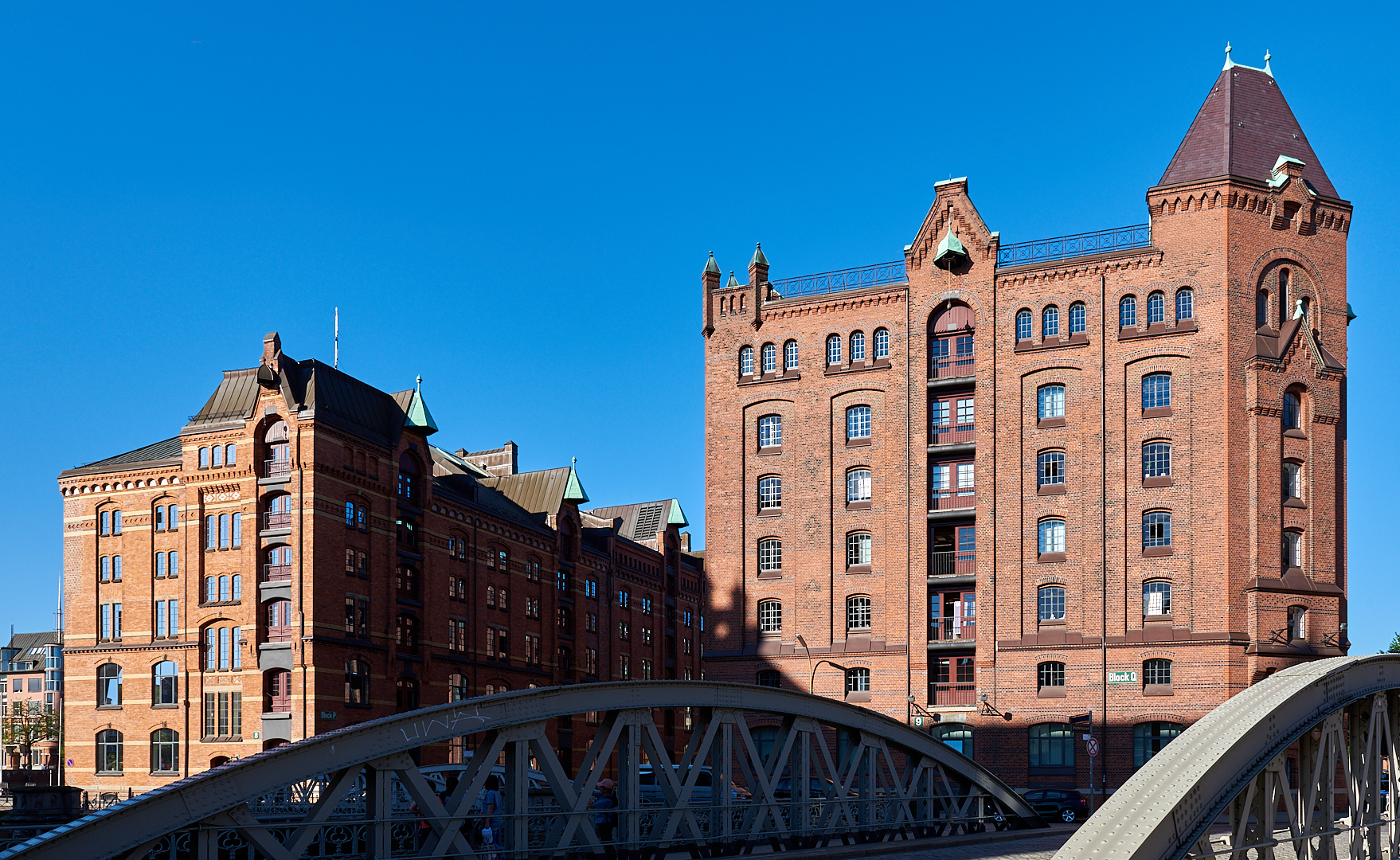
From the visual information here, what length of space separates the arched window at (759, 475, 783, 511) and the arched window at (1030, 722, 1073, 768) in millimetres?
12790

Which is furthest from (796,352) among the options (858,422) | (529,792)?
(529,792)

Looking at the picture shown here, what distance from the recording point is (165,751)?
6094 centimetres

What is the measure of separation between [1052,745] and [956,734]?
3.77 m

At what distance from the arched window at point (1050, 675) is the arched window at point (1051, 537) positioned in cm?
396

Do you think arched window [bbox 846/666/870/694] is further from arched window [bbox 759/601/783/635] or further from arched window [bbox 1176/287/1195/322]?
arched window [bbox 1176/287/1195/322]

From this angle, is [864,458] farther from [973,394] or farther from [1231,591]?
[1231,591]

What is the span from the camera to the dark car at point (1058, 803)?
134 feet

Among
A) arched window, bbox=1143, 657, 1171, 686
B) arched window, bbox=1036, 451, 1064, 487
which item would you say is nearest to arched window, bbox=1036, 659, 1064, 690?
arched window, bbox=1143, 657, 1171, 686

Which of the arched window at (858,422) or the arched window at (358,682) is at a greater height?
the arched window at (858,422)

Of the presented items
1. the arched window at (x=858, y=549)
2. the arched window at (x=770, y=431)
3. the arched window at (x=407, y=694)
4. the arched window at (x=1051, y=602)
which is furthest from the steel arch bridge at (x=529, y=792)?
the arched window at (x=407, y=694)

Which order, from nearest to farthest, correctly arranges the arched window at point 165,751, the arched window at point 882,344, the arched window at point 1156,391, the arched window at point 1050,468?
the arched window at point 1156,391, the arched window at point 1050,468, the arched window at point 882,344, the arched window at point 165,751

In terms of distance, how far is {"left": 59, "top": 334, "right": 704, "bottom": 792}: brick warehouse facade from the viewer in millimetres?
58938

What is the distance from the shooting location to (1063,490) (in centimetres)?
5462

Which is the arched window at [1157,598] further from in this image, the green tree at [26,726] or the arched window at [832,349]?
the green tree at [26,726]
